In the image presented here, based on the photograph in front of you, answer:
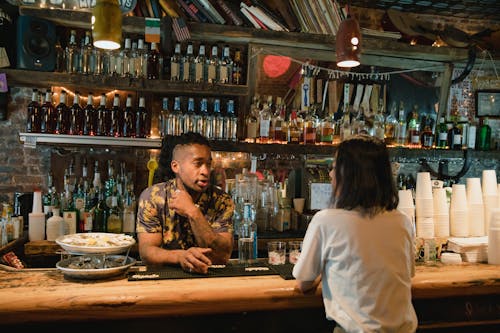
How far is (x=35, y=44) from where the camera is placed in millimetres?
3459

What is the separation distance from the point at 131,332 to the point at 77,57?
2.63 meters

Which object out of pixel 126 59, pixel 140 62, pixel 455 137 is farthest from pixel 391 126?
pixel 126 59

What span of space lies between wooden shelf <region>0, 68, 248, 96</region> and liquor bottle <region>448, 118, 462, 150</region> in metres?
2.26

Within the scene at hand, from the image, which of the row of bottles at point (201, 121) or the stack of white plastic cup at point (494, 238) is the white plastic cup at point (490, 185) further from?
the row of bottles at point (201, 121)

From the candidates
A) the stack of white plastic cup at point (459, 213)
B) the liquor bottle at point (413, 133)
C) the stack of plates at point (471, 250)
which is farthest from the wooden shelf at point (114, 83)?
the stack of plates at point (471, 250)

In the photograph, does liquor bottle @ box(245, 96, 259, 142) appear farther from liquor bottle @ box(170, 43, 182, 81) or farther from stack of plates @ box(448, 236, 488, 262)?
stack of plates @ box(448, 236, 488, 262)

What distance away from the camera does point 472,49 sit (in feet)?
14.1

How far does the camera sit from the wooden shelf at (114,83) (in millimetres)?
3465

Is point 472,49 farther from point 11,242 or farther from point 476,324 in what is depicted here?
point 11,242

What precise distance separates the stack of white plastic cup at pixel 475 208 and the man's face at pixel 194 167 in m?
1.63

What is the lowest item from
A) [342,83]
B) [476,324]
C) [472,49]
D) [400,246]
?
[476,324]

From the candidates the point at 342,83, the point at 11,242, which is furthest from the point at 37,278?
the point at 342,83

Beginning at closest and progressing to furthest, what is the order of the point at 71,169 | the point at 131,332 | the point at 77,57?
the point at 131,332 < the point at 77,57 < the point at 71,169

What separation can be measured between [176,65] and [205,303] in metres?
2.49
